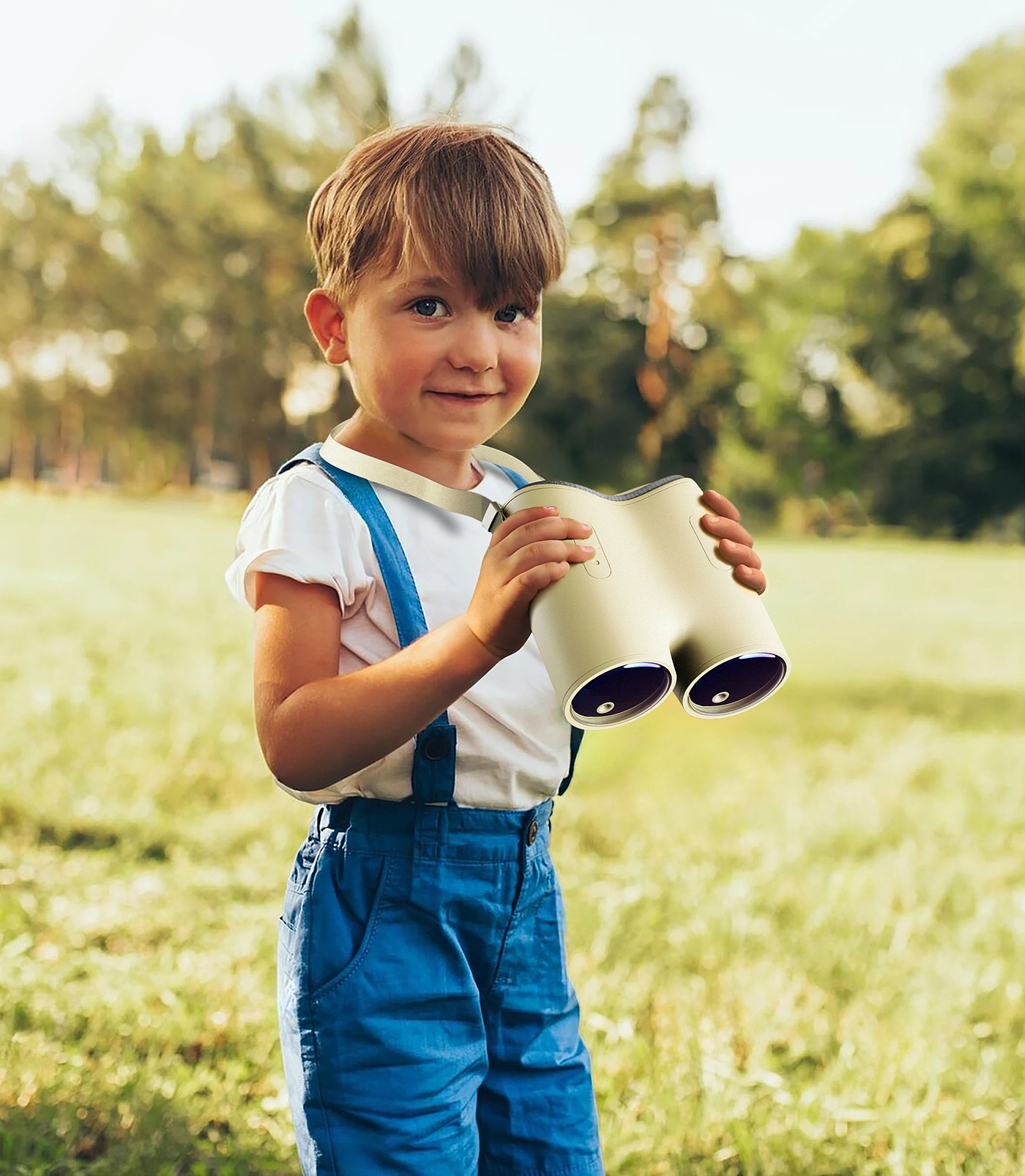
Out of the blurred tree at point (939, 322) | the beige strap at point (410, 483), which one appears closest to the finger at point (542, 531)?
the beige strap at point (410, 483)

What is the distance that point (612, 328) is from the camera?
28.0 meters

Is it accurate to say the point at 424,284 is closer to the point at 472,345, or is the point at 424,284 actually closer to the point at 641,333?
the point at 472,345

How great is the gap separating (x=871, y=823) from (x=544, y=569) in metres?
3.55

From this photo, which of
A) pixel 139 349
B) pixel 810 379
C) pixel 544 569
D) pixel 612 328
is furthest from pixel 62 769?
pixel 810 379

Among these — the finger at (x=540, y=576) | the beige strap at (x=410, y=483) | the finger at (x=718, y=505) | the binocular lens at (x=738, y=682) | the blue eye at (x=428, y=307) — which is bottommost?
the binocular lens at (x=738, y=682)

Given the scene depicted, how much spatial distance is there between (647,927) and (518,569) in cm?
234

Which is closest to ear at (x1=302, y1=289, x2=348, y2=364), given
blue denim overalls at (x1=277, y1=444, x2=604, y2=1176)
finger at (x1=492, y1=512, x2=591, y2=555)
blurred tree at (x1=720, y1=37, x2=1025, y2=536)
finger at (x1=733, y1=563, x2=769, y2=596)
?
blue denim overalls at (x1=277, y1=444, x2=604, y2=1176)

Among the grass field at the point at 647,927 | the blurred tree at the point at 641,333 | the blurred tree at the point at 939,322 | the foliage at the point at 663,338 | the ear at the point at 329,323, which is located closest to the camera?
the ear at the point at 329,323

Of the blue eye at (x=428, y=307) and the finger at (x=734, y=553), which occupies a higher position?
the blue eye at (x=428, y=307)

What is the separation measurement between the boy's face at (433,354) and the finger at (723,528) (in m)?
0.28

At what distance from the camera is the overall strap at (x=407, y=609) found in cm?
140

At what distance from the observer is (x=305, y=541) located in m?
1.36

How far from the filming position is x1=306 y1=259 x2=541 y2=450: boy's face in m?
1.38

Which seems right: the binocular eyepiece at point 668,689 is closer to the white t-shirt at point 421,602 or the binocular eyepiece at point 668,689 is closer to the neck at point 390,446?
the white t-shirt at point 421,602
